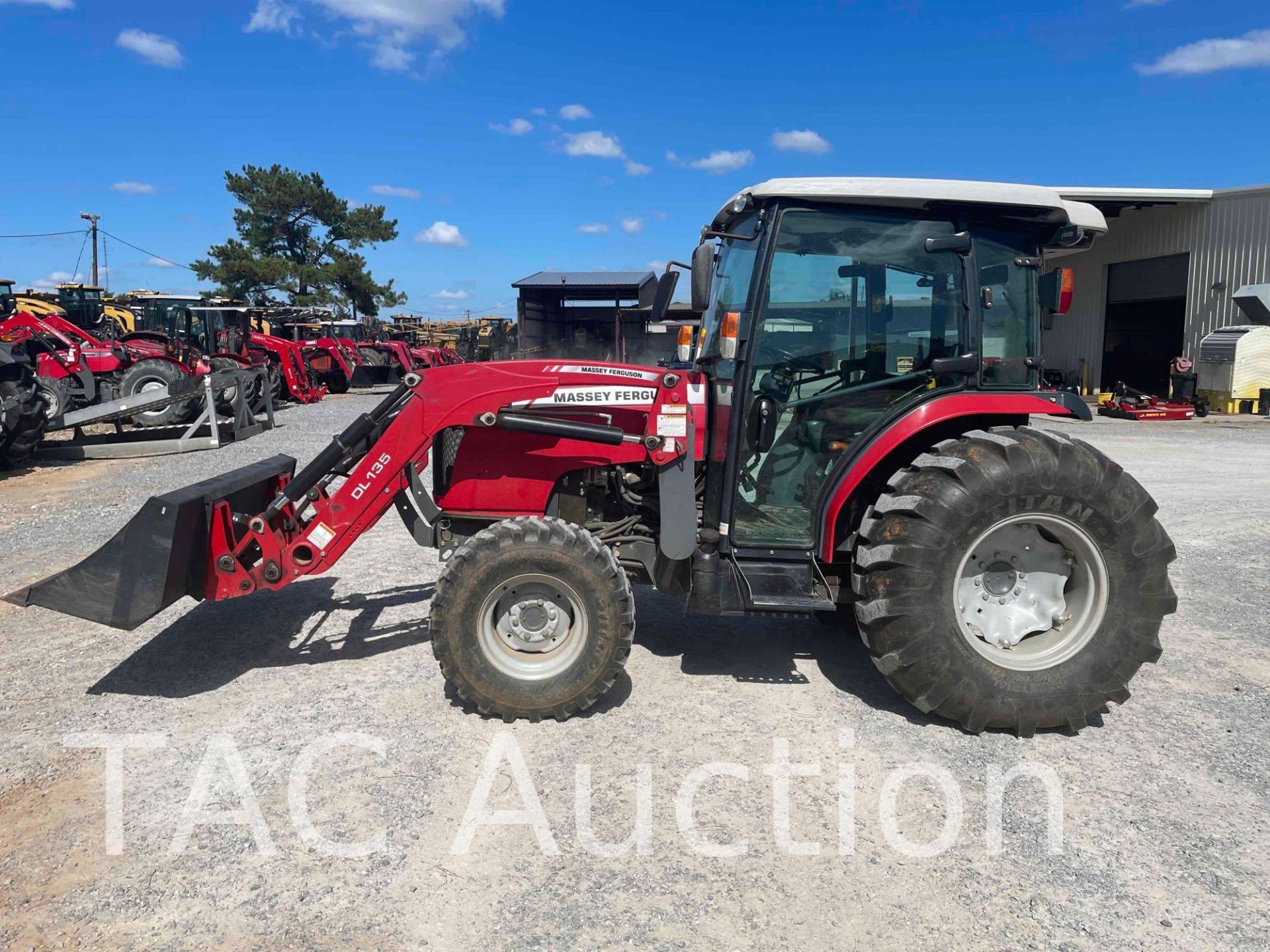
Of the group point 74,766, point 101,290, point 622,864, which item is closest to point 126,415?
point 74,766

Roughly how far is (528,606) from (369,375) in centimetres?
1916

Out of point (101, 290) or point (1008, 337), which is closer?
point (1008, 337)

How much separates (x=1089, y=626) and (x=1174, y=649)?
134cm

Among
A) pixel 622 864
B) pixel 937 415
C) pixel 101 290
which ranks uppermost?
pixel 101 290

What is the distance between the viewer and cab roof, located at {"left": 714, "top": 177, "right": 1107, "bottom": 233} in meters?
3.59

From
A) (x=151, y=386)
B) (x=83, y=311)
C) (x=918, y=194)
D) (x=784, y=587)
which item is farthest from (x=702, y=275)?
(x=83, y=311)

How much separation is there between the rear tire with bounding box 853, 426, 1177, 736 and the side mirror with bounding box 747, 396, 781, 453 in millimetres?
555

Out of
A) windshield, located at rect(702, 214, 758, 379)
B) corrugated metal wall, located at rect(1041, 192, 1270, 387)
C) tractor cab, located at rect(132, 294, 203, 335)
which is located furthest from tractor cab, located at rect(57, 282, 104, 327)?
corrugated metal wall, located at rect(1041, 192, 1270, 387)

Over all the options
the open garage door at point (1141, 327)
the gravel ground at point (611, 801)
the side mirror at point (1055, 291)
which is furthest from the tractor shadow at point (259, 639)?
the open garage door at point (1141, 327)

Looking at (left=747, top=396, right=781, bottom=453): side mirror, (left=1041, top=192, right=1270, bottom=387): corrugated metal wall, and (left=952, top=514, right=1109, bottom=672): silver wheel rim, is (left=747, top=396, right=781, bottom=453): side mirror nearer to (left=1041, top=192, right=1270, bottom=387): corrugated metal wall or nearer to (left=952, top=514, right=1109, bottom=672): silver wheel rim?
(left=952, top=514, right=1109, bottom=672): silver wheel rim

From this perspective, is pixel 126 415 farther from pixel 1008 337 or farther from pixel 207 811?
pixel 1008 337

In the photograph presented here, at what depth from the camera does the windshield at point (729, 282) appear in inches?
152

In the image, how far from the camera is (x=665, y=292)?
14.1 feet

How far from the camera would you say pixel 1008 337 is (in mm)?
3893
